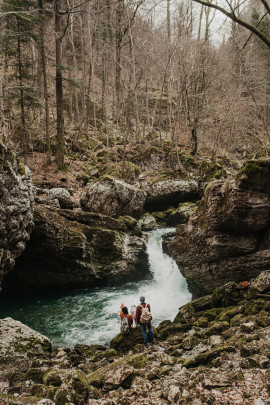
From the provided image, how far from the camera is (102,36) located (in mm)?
27906

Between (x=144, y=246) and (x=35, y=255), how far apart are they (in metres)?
5.73

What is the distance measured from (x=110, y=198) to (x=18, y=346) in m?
10.2

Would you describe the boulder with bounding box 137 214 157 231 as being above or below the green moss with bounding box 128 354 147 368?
above

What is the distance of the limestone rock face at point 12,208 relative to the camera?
8.48m

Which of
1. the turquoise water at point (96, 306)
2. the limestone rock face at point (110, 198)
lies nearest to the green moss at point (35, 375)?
the turquoise water at point (96, 306)

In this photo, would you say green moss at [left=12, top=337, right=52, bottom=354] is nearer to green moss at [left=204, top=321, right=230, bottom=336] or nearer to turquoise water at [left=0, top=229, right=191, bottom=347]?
turquoise water at [left=0, top=229, right=191, bottom=347]

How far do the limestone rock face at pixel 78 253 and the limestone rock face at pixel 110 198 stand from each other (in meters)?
1.89

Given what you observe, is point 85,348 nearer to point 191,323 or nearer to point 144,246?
point 191,323

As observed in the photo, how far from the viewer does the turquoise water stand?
9.96 m

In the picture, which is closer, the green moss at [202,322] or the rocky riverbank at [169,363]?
the rocky riverbank at [169,363]

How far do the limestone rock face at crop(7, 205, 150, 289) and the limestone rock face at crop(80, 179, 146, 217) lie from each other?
1.89m

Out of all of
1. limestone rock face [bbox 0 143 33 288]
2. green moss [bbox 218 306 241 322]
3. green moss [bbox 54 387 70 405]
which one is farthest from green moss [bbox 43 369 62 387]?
green moss [bbox 218 306 241 322]

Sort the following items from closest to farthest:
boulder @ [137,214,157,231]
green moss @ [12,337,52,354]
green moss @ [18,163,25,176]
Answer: green moss @ [12,337,52,354] < green moss @ [18,163,25,176] < boulder @ [137,214,157,231]

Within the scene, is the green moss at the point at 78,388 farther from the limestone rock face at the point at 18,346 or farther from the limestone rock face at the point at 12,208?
the limestone rock face at the point at 12,208
